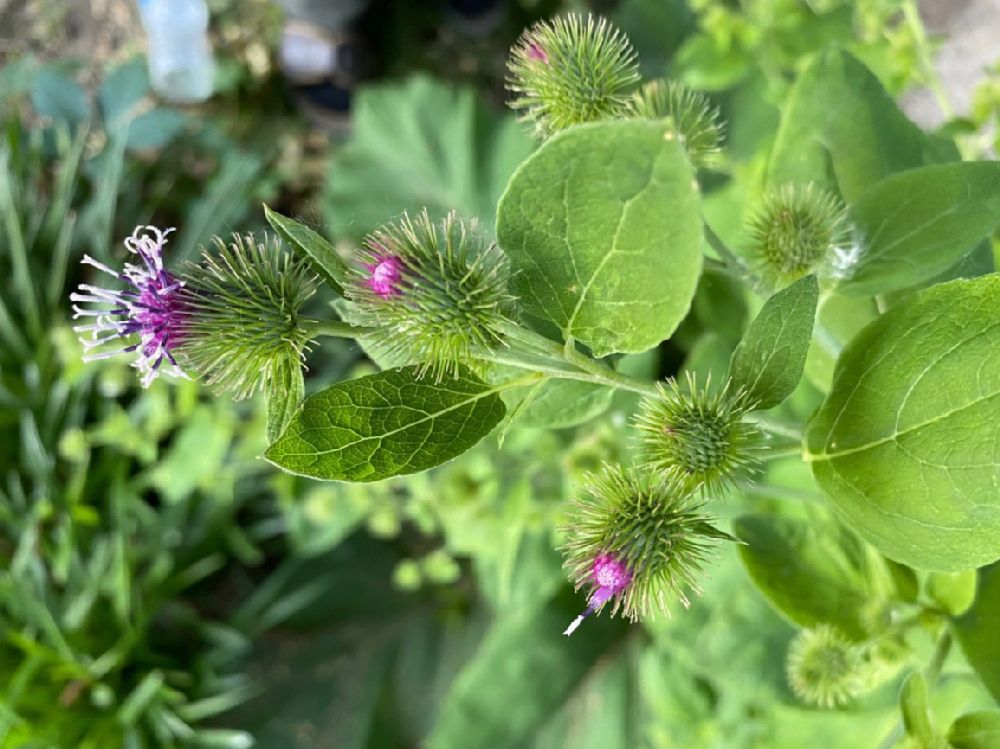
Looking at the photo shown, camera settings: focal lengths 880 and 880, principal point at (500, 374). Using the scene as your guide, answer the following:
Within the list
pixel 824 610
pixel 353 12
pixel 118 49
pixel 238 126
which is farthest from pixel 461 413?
pixel 118 49

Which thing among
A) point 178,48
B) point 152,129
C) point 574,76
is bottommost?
point 152,129

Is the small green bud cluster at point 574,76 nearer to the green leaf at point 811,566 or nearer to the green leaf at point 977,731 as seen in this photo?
the green leaf at point 811,566

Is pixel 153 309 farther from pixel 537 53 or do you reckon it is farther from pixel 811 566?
pixel 811 566

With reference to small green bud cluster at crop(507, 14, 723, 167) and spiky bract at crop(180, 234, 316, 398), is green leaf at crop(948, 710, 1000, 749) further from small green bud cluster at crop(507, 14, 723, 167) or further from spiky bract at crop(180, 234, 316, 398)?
spiky bract at crop(180, 234, 316, 398)

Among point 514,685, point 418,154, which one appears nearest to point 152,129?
point 418,154

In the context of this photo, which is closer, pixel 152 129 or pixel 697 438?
pixel 697 438

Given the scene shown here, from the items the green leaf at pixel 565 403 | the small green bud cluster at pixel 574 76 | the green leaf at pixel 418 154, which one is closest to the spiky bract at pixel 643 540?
the green leaf at pixel 565 403

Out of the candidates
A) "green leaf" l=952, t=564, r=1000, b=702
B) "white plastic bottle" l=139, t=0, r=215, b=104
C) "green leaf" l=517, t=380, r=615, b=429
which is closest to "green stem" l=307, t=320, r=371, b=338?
Result: "green leaf" l=517, t=380, r=615, b=429
